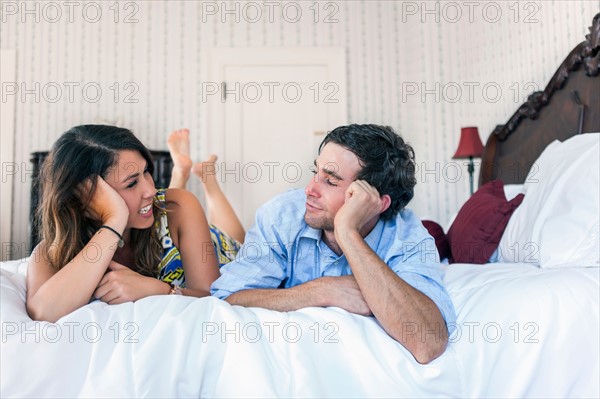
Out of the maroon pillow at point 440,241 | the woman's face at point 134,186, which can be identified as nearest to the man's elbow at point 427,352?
the woman's face at point 134,186

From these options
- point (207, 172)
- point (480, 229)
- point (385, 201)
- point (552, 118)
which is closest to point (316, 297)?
point (385, 201)

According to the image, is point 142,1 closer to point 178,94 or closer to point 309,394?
point 178,94

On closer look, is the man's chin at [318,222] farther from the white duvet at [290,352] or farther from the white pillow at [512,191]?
the white pillow at [512,191]

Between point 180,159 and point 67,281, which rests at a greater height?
point 180,159

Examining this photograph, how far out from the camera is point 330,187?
151 cm

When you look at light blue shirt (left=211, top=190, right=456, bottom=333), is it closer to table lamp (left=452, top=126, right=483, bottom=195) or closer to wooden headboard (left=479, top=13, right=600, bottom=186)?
wooden headboard (left=479, top=13, right=600, bottom=186)

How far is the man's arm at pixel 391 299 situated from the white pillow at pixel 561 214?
0.57m

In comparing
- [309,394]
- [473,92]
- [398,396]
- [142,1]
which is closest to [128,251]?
[309,394]

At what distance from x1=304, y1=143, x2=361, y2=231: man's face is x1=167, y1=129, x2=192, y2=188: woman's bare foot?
1682 millimetres

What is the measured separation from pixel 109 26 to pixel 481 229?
3.60 m

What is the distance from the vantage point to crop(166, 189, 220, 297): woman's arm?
1.66 m

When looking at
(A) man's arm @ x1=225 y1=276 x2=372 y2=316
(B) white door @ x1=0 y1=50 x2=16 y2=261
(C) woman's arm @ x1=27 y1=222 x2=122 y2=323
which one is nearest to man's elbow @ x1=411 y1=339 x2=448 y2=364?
(A) man's arm @ x1=225 y1=276 x2=372 y2=316

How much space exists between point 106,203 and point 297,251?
0.55 m

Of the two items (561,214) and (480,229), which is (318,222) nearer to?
(561,214)
